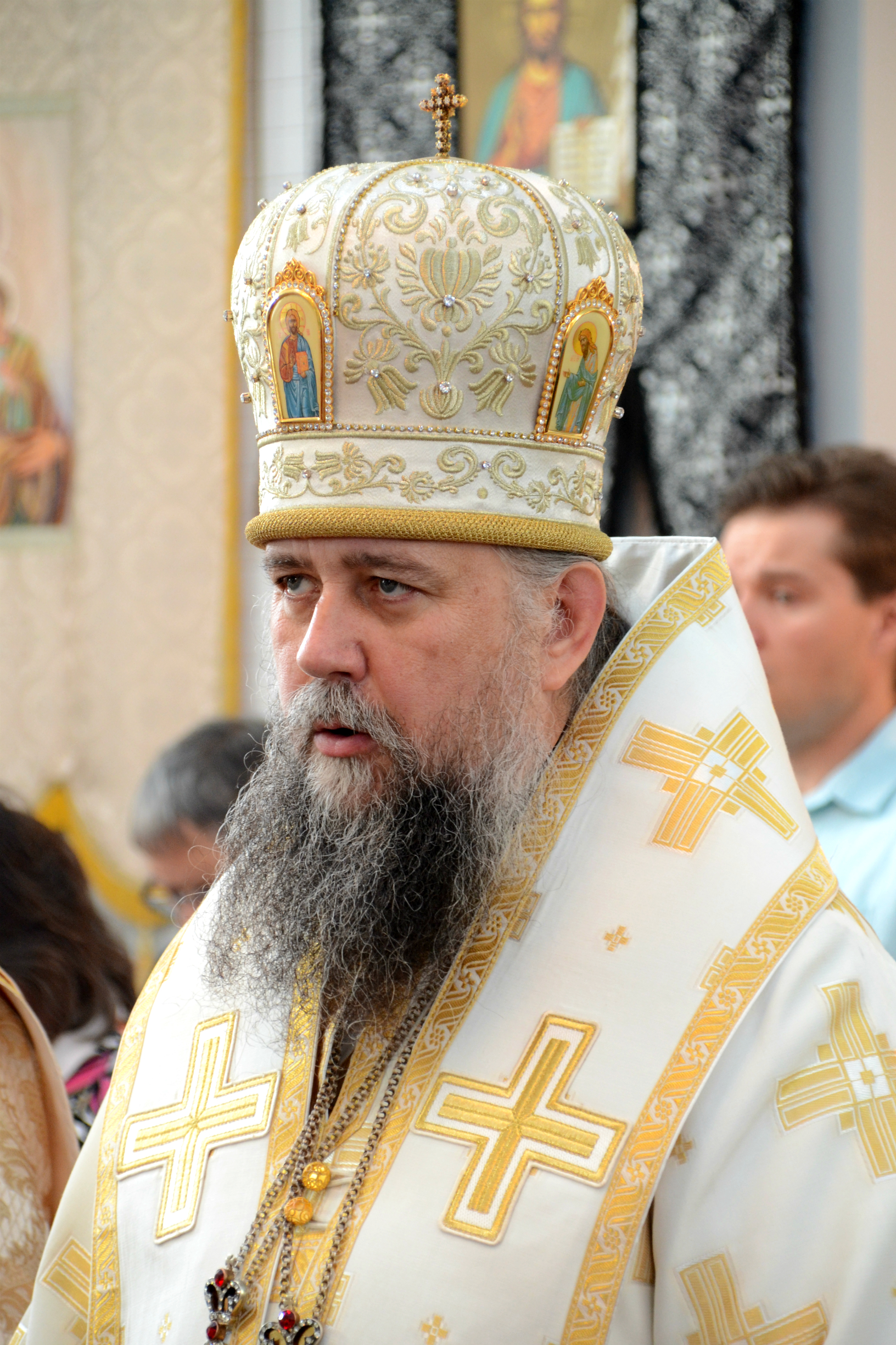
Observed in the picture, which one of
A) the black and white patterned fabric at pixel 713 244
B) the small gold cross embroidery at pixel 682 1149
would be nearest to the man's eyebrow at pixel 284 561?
the small gold cross embroidery at pixel 682 1149

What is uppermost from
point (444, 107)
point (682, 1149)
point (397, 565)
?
point (444, 107)

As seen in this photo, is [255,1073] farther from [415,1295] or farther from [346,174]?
[346,174]

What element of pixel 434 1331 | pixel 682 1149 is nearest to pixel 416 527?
pixel 682 1149

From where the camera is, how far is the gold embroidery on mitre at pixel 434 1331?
148cm

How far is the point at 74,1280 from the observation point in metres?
1.83

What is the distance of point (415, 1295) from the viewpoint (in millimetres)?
1510

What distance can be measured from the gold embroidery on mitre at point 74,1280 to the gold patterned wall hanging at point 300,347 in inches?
45.9

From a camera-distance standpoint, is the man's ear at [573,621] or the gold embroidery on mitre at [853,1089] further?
the man's ear at [573,621]

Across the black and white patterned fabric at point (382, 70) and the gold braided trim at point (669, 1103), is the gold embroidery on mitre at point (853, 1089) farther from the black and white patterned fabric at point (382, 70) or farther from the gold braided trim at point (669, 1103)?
the black and white patterned fabric at point (382, 70)

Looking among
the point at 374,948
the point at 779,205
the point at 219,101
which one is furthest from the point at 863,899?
the point at 219,101

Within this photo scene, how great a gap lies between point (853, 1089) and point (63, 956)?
1495 millimetres

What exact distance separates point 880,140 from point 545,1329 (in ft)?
13.5

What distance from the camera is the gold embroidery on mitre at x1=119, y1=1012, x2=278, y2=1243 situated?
174cm

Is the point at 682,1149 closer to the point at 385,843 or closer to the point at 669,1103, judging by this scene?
the point at 669,1103
